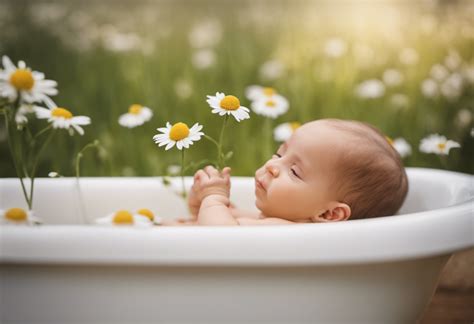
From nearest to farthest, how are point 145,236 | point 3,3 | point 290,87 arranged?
point 145,236, point 290,87, point 3,3

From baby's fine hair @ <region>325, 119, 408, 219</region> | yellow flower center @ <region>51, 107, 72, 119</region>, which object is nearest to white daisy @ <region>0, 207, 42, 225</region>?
yellow flower center @ <region>51, 107, 72, 119</region>

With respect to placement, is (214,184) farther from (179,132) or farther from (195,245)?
(195,245)

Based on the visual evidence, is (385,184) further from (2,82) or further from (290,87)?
(290,87)

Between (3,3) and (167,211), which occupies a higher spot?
(3,3)

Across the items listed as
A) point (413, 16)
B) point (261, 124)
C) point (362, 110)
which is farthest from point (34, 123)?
point (413, 16)

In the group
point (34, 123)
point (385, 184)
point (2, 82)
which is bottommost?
point (34, 123)

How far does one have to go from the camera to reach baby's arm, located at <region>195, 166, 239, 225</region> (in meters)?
1.22

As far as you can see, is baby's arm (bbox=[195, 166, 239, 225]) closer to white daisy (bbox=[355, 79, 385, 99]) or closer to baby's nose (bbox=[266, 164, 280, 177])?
baby's nose (bbox=[266, 164, 280, 177])

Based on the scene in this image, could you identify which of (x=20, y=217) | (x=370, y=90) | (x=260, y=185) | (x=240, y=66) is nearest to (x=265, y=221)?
(x=260, y=185)

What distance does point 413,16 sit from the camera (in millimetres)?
3102

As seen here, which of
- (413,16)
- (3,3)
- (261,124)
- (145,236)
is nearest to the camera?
(145,236)

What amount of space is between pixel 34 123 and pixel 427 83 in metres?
1.39

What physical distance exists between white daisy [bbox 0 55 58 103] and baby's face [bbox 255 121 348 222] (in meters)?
0.45

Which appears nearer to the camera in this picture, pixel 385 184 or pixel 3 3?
pixel 385 184
